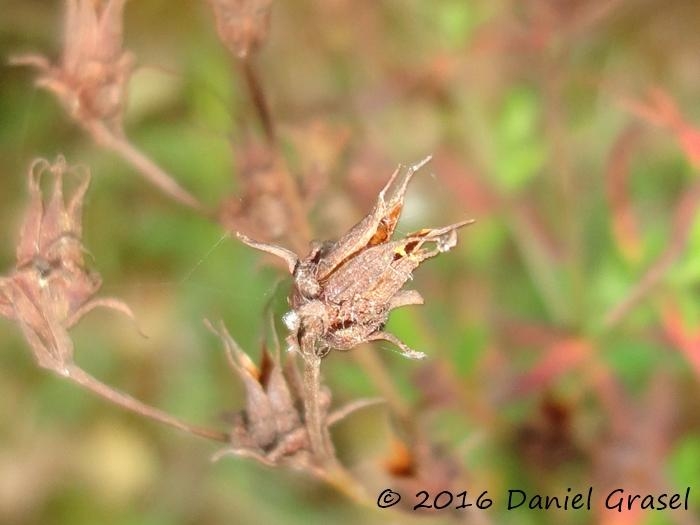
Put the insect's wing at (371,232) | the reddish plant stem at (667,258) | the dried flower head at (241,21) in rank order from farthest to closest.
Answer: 1. the reddish plant stem at (667,258)
2. the dried flower head at (241,21)
3. the insect's wing at (371,232)

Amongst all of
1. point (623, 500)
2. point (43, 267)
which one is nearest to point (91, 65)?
point (43, 267)

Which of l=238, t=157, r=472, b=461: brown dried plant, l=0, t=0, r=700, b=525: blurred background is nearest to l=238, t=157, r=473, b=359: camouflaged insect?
l=238, t=157, r=472, b=461: brown dried plant

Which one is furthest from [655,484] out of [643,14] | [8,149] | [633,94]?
[8,149]

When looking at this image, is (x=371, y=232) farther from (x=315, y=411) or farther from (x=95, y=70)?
(x=95, y=70)

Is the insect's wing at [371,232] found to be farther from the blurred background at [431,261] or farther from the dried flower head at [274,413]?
the blurred background at [431,261]

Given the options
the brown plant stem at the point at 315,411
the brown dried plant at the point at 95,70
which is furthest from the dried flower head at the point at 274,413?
the brown dried plant at the point at 95,70

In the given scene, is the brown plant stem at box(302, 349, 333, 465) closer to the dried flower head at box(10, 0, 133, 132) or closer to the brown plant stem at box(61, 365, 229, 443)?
the brown plant stem at box(61, 365, 229, 443)
